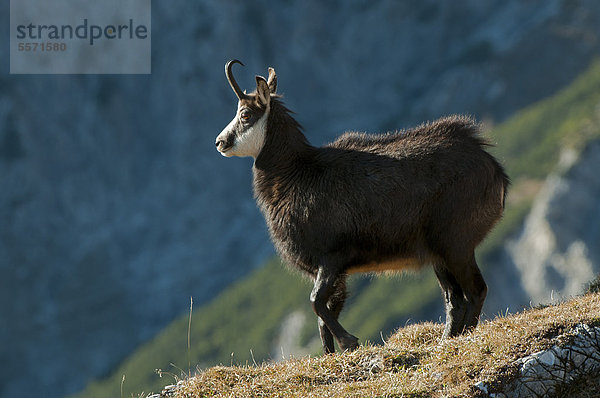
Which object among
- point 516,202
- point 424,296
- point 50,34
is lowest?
point 424,296

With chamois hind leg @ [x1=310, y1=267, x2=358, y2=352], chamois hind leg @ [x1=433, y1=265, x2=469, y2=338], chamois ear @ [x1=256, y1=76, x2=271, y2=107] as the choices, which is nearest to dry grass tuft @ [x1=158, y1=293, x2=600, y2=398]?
chamois hind leg @ [x1=310, y1=267, x2=358, y2=352]

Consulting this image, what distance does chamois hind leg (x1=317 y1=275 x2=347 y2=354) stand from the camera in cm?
1341

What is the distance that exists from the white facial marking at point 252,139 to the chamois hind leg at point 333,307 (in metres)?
2.62

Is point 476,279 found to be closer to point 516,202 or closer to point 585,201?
point 585,201

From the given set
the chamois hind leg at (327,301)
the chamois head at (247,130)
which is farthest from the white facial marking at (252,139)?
the chamois hind leg at (327,301)

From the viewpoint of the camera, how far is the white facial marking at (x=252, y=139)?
1427 centimetres

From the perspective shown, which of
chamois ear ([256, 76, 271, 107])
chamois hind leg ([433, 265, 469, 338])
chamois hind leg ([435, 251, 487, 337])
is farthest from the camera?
chamois ear ([256, 76, 271, 107])

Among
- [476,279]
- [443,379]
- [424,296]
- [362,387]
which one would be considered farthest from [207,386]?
[424,296]

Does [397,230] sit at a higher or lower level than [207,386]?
higher

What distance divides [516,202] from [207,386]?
192211mm

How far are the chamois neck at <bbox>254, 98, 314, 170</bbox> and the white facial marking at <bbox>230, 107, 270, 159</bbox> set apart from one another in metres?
0.08

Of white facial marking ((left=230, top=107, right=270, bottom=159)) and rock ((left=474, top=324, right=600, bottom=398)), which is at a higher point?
white facial marking ((left=230, top=107, right=270, bottom=159))

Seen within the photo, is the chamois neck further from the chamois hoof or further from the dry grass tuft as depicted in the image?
the dry grass tuft

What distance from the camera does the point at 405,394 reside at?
10367 millimetres
